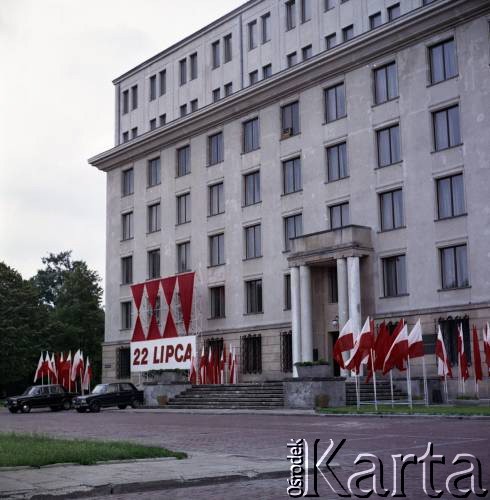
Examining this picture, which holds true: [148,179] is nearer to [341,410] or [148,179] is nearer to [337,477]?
[341,410]

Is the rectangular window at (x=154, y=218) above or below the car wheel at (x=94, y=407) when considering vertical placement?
above

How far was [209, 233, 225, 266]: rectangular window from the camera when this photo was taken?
173ft

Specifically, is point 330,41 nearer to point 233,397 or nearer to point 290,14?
point 290,14

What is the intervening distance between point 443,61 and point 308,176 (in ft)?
33.0

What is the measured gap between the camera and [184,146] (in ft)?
185

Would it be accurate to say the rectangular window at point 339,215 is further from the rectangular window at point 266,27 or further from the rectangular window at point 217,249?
the rectangular window at point 266,27

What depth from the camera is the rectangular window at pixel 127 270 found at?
59812 millimetres

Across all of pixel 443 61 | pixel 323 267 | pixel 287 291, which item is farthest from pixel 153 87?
pixel 443 61

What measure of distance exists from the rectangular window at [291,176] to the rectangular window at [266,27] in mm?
9073

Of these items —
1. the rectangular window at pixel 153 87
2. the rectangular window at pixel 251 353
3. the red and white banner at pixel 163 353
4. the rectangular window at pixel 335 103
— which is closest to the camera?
the rectangular window at pixel 335 103

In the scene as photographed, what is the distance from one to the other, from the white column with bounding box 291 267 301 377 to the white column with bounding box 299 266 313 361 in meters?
0.24

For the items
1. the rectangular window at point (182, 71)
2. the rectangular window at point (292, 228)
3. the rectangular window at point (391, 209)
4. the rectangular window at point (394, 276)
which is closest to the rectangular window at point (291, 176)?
the rectangular window at point (292, 228)

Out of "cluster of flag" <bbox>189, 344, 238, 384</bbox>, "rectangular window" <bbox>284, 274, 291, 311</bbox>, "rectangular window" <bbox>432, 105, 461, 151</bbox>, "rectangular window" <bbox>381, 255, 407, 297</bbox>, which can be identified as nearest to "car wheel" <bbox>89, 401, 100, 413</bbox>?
"cluster of flag" <bbox>189, 344, 238, 384</bbox>

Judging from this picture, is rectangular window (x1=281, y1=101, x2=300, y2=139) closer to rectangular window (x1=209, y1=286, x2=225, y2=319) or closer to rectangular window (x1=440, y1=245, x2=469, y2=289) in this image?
rectangular window (x1=209, y1=286, x2=225, y2=319)
